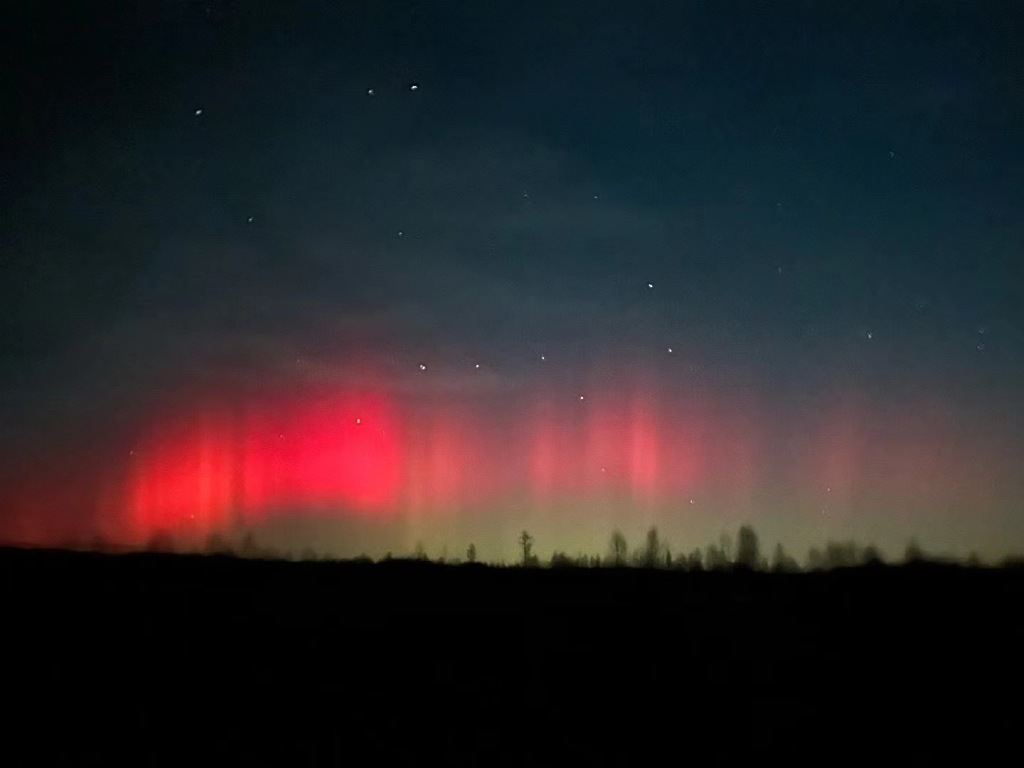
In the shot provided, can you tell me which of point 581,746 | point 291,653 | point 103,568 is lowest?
point 581,746

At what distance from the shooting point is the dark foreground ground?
12.7 m

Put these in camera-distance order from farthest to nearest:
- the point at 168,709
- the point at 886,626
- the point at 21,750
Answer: the point at 886,626 → the point at 168,709 → the point at 21,750

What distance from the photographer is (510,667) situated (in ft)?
49.1

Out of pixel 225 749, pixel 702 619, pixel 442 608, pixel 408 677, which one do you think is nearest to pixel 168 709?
pixel 225 749

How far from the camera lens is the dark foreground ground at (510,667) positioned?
12.7m

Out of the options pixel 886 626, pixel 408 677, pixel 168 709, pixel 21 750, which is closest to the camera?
pixel 21 750

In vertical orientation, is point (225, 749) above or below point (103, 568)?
below

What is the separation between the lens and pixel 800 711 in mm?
13672

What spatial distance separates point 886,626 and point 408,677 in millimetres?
7479

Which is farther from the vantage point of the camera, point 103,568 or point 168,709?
point 103,568

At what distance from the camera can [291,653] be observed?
15227mm

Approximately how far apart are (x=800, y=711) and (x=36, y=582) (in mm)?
13025

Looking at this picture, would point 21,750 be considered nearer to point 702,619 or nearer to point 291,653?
point 291,653

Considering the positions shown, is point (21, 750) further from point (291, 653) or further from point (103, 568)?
→ point (103, 568)
